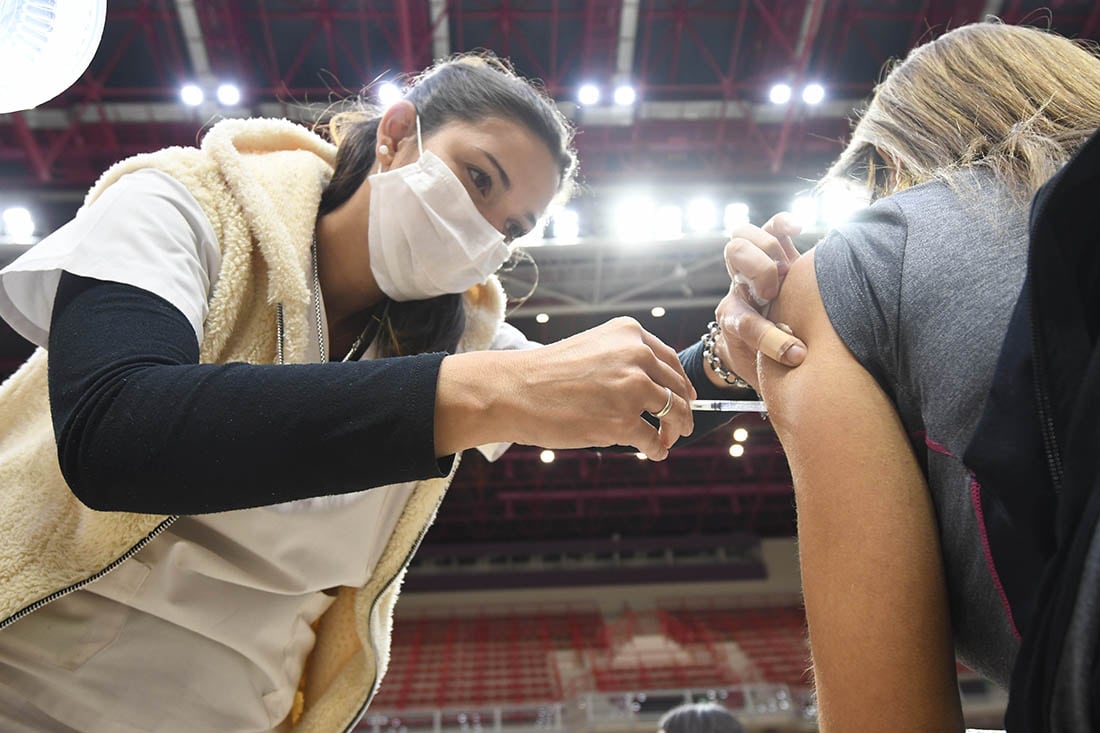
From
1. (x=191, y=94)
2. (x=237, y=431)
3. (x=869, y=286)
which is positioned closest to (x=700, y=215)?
(x=191, y=94)

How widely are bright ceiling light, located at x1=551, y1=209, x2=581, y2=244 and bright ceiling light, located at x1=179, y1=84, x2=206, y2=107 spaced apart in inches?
118

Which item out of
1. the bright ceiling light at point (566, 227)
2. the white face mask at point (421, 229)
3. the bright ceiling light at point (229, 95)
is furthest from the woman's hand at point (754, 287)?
the bright ceiling light at point (229, 95)

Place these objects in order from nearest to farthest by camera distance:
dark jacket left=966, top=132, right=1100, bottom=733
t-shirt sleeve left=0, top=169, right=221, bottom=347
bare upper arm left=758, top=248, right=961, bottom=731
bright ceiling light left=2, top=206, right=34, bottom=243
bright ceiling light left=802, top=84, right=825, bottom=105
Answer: dark jacket left=966, top=132, right=1100, bottom=733 < bare upper arm left=758, top=248, right=961, bottom=731 < t-shirt sleeve left=0, top=169, right=221, bottom=347 < bright ceiling light left=2, top=206, right=34, bottom=243 < bright ceiling light left=802, top=84, right=825, bottom=105

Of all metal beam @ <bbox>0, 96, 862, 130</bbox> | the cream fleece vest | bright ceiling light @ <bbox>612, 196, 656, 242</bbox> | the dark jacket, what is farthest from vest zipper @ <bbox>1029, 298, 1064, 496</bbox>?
metal beam @ <bbox>0, 96, 862, 130</bbox>

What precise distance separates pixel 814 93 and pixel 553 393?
6246mm

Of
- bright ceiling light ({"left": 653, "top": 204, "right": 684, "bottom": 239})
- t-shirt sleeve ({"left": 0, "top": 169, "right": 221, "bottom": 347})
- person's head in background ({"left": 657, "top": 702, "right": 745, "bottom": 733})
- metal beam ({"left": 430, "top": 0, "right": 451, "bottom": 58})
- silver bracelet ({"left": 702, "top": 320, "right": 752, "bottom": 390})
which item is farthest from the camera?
bright ceiling light ({"left": 653, "top": 204, "right": 684, "bottom": 239})

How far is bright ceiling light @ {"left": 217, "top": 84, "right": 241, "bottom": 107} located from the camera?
5.91 meters

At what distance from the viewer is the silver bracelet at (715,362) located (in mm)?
1330

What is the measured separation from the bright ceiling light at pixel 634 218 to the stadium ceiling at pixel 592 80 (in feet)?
0.62

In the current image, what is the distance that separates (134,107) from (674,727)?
6.45 meters

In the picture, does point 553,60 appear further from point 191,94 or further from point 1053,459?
point 1053,459

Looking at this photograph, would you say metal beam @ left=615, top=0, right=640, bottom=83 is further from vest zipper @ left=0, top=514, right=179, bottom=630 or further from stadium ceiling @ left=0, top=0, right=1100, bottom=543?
vest zipper @ left=0, top=514, right=179, bottom=630

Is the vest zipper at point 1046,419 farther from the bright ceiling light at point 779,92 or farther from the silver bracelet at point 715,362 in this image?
the bright ceiling light at point 779,92

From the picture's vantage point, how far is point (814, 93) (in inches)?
243
